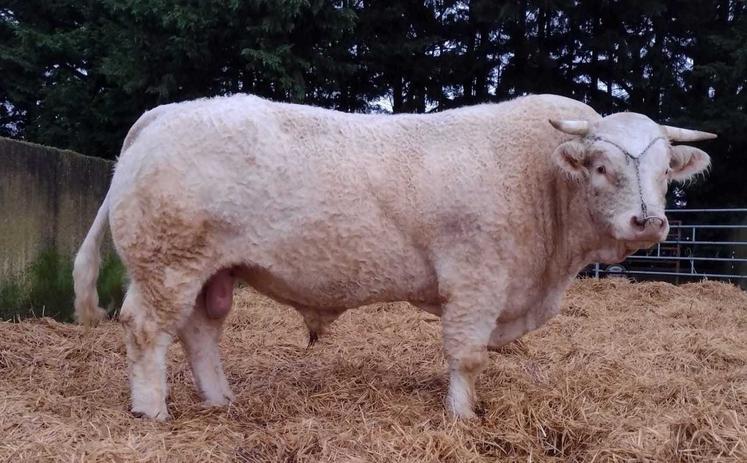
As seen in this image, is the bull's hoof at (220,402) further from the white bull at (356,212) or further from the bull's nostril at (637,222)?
the bull's nostril at (637,222)

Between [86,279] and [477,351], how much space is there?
2.47 metres

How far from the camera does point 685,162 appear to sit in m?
4.18

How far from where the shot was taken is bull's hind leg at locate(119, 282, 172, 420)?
3873 millimetres

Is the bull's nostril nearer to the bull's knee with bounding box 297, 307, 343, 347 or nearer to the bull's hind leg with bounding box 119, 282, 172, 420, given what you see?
the bull's knee with bounding box 297, 307, 343, 347

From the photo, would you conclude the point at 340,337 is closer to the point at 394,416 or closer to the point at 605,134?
the point at 394,416

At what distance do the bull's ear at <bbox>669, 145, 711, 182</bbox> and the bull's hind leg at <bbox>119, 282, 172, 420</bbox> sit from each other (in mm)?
3248

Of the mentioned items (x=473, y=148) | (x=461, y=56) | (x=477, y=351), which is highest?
(x=461, y=56)

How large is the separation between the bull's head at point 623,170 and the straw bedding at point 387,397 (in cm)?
101

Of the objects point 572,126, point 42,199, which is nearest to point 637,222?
point 572,126

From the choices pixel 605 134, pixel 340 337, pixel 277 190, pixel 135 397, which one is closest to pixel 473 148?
pixel 605 134

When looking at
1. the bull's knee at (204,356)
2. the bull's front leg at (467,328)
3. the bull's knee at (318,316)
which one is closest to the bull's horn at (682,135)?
the bull's front leg at (467,328)

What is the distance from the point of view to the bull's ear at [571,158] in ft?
12.7

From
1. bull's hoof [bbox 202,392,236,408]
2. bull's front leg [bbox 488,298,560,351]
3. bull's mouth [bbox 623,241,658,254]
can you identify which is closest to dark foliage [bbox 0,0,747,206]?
bull's hoof [bbox 202,392,236,408]

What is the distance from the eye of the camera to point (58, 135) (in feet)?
40.4
